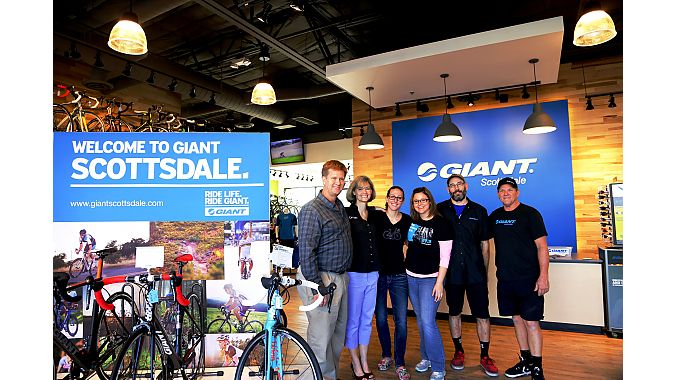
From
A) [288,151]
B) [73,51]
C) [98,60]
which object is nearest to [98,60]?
[98,60]

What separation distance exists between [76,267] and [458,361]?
324 centimetres

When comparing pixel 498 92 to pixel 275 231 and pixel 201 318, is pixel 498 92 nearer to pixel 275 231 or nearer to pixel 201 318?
pixel 201 318

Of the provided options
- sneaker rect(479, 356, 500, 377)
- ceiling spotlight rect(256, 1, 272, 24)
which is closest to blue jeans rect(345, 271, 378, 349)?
sneaker rect(479, 356, 500, 377)

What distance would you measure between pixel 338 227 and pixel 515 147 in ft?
14.6

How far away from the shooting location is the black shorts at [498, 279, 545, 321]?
3293mm

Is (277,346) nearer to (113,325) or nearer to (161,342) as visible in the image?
(161,342)

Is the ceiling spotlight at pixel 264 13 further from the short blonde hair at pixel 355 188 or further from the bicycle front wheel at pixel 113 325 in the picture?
the bicycle front wheel at pixel 113 325

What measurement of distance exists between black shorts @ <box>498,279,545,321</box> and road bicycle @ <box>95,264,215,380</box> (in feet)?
7.63

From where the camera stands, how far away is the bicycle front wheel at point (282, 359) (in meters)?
2.44

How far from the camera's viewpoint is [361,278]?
124 inches

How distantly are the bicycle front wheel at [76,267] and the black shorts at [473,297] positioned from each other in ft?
9.95
